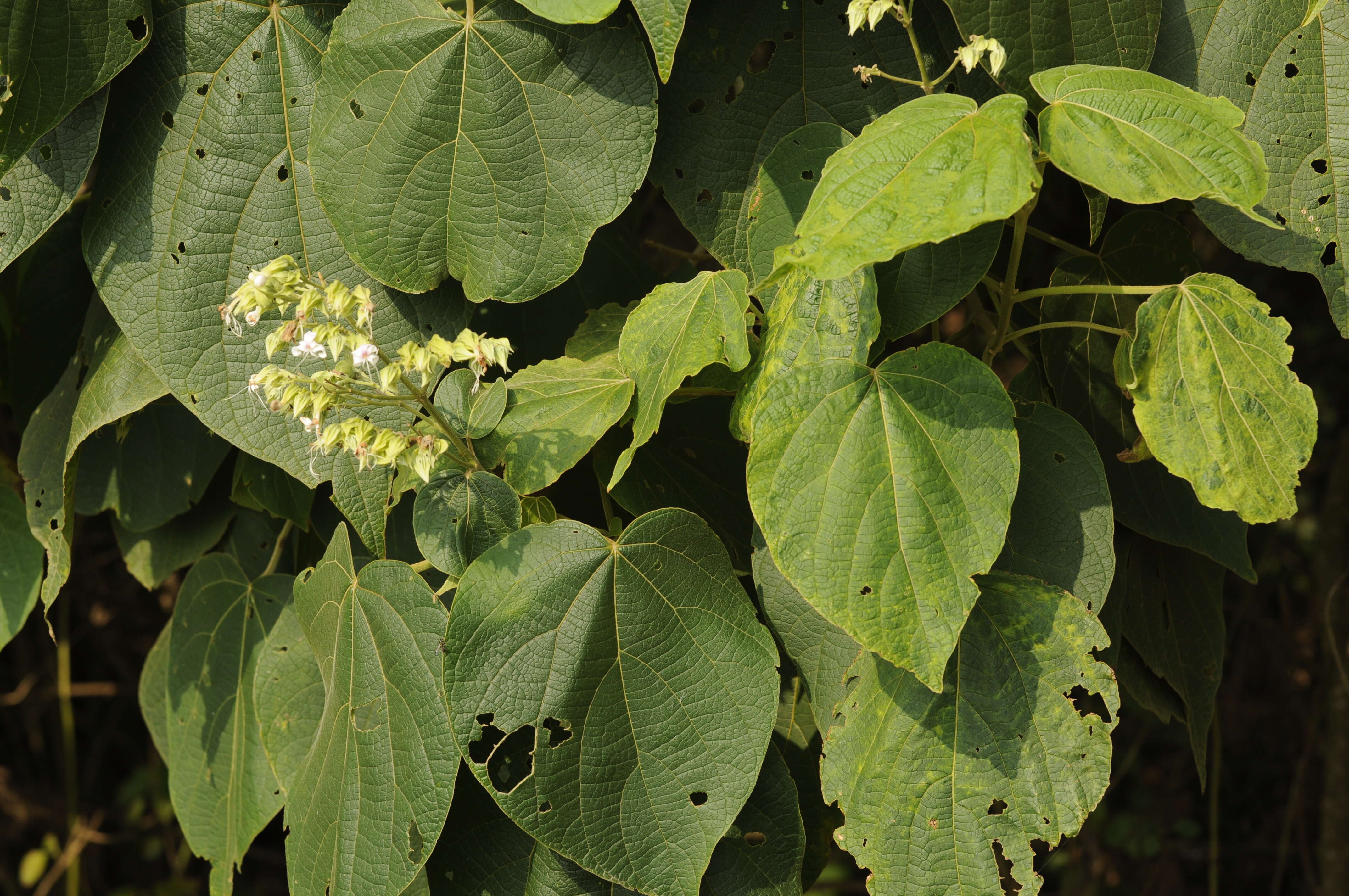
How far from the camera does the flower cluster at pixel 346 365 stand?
98 cm

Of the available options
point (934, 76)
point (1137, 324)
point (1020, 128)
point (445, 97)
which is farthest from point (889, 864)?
point (445, 97)

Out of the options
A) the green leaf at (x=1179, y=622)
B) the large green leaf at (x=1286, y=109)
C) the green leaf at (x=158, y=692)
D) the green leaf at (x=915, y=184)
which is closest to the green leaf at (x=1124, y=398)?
the green leaf at (x=1179, y=622)

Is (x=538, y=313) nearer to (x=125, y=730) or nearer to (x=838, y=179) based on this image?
(x=838, y=179)

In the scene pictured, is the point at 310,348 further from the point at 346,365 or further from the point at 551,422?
the point at 551,422

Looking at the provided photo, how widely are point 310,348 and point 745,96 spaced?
0.63m

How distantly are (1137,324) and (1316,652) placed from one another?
223cm

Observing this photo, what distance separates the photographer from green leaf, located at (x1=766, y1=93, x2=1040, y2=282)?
825mm

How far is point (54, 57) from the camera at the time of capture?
1.18m

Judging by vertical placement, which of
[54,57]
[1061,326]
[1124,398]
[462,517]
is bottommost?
[1124,398]

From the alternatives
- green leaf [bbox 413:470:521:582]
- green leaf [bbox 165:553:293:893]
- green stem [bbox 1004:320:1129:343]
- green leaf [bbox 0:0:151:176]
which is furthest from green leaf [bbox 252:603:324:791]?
green stem [bbox 1004:320:1129:343]

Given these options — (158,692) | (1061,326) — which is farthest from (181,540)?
(1061,326)

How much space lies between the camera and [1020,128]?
35.4 inches

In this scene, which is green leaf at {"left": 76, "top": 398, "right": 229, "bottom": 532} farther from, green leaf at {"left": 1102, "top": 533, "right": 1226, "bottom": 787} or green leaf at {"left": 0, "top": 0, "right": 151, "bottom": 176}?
green leaf at {"left": 1102, "top": 533, "right": 1226, "bottom": 787}

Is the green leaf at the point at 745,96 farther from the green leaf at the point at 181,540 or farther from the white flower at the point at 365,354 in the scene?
the green leaf at the point at 181,540
